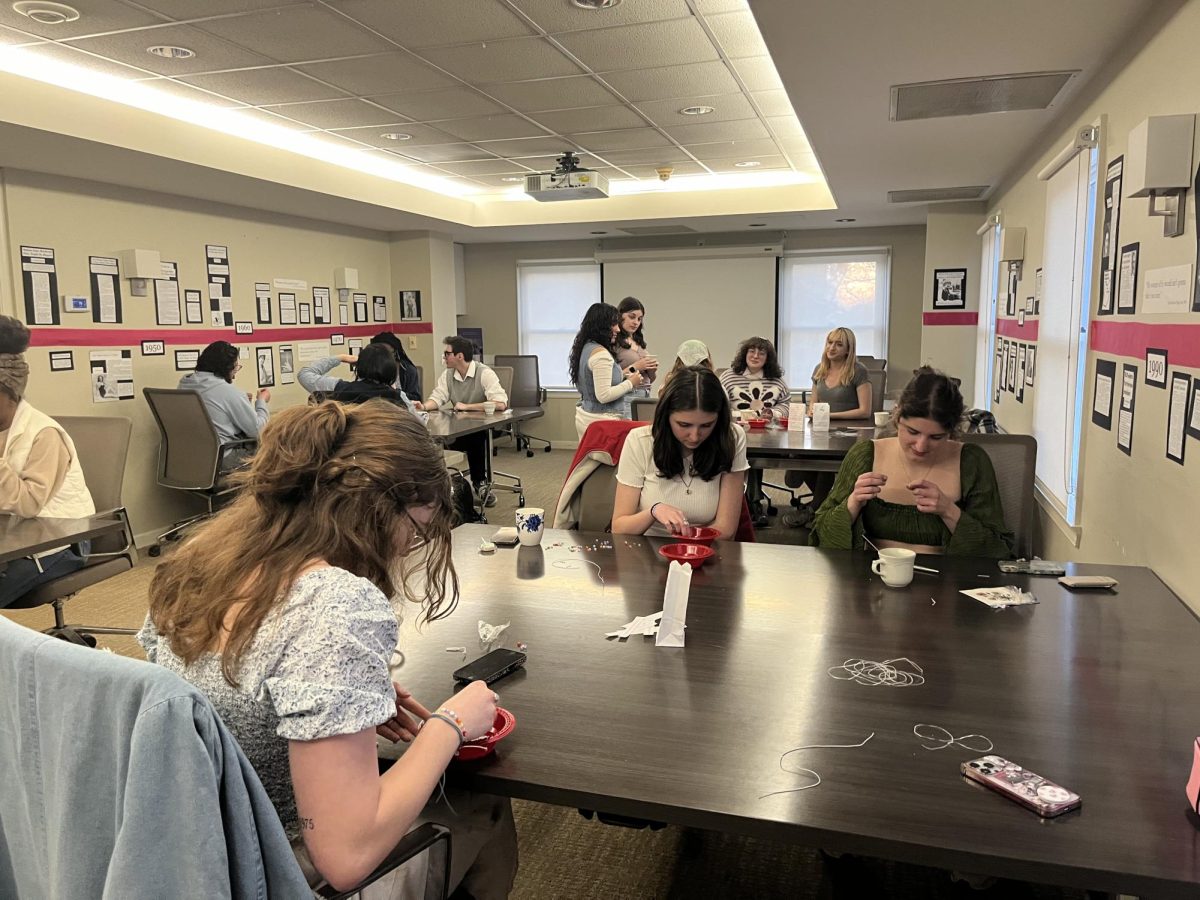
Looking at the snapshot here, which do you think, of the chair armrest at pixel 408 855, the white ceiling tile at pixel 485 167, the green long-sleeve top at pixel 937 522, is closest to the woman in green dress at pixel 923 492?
the green long-sleeve top at pixel 937 522

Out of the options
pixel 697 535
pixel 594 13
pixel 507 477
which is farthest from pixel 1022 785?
pixel 507 477

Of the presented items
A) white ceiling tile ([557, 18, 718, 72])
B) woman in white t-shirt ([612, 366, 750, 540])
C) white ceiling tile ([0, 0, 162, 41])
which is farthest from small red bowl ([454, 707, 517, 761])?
white ceiling tile ([0, 0, 162, 41])

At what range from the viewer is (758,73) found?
3.80 metres

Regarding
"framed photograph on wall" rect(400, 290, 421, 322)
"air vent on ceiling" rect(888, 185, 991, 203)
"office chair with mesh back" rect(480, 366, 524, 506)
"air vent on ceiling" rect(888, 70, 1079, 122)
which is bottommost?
"office chair with mesh back" rect(480, 366, 524, 506)

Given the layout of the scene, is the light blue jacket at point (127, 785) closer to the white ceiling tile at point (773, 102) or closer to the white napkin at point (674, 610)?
the white napkin at point (674, 610)

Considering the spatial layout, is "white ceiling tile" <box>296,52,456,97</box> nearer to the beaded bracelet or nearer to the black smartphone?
the black smartphone

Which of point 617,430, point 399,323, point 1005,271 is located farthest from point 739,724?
point 399,323

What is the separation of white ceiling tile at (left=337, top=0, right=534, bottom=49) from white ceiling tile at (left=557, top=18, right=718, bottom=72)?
27 centimetres

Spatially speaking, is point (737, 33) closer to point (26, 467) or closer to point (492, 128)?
point (492, 128)

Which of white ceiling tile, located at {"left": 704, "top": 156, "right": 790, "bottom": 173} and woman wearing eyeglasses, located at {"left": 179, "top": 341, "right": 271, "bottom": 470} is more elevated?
white ceiling tile, located at {"left": 704, "top": 156, "right": 790, "bottom": 173}

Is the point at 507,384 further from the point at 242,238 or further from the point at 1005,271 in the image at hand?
the point at 1005,271

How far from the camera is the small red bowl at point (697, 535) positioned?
228 cm

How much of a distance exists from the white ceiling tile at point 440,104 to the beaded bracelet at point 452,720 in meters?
3.51

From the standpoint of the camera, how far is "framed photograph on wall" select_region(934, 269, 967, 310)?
21.7 feet
